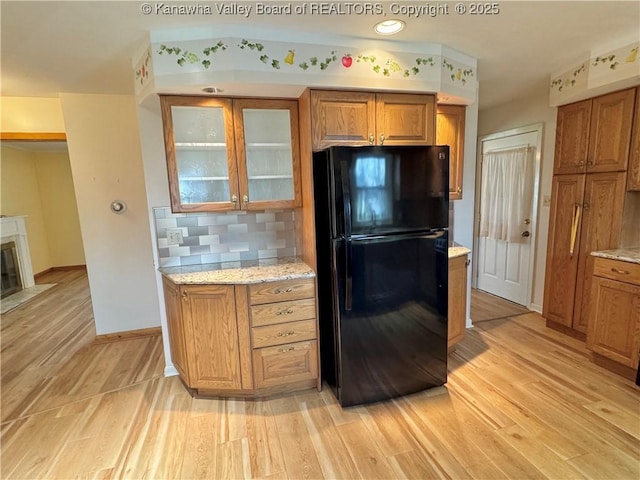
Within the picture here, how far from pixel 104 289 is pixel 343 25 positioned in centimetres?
314

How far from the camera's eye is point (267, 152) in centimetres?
234

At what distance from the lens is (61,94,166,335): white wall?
3.06 meters

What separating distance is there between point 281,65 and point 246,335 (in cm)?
169

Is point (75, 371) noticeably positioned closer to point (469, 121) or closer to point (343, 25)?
point (343, 25)

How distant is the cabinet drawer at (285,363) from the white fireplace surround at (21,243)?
512 cm

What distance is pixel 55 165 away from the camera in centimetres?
615

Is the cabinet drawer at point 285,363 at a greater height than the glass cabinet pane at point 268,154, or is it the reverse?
the glass cabinet pane at point 268,154

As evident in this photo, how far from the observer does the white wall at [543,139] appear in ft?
11.1

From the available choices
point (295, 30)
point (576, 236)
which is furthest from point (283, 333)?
point (576, 236)

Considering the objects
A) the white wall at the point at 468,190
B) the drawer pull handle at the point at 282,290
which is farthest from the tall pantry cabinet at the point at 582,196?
the drawer pull handle at the point at 282,290

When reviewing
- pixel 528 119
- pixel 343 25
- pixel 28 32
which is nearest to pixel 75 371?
pixel 28 32

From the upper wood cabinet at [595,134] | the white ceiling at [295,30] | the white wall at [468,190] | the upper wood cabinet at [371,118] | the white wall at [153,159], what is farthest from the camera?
the white wall at [468,190]

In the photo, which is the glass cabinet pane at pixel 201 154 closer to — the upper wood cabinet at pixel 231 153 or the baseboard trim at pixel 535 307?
the upper wood cabinet at pixel 231 153

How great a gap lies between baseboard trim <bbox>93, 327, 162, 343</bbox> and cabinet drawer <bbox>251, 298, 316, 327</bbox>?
182 centimetres
